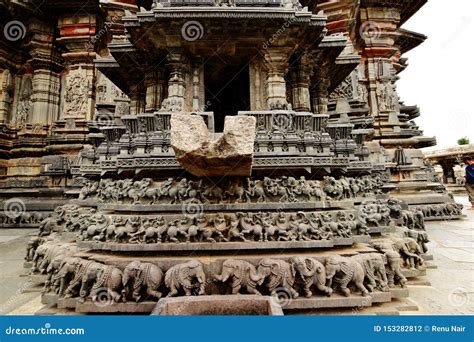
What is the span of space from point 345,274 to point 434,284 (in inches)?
65.5

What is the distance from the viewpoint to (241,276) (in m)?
3.24

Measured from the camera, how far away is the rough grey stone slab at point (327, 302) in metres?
3.19

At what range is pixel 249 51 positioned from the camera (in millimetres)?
4934

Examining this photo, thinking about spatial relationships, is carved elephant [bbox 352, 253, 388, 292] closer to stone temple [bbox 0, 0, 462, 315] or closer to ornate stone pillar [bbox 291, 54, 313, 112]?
stone temple [bbox 0, 0, 462, 315]

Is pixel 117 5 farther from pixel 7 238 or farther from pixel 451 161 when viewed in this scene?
pixel 451 161

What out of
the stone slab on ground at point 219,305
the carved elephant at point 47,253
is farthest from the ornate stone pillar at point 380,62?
the carved elephant at point 47,253

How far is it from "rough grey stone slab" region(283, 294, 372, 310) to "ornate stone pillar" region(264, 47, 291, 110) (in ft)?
9.83

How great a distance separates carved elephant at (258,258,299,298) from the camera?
3.22m

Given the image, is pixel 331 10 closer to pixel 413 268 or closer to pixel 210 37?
pixel 210 37

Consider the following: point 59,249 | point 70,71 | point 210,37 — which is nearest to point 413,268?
point 210,37

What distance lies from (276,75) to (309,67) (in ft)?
3.44

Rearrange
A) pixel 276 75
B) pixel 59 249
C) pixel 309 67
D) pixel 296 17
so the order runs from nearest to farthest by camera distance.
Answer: pixel 59 249 → pixel 296 17 → pixel 276 75 → pixel 309 67

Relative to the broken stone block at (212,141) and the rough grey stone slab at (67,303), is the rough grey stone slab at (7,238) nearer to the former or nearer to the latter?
the rough grey stone slab at (67,303)

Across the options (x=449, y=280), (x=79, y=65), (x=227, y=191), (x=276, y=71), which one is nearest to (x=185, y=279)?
(x=227, y=191)
